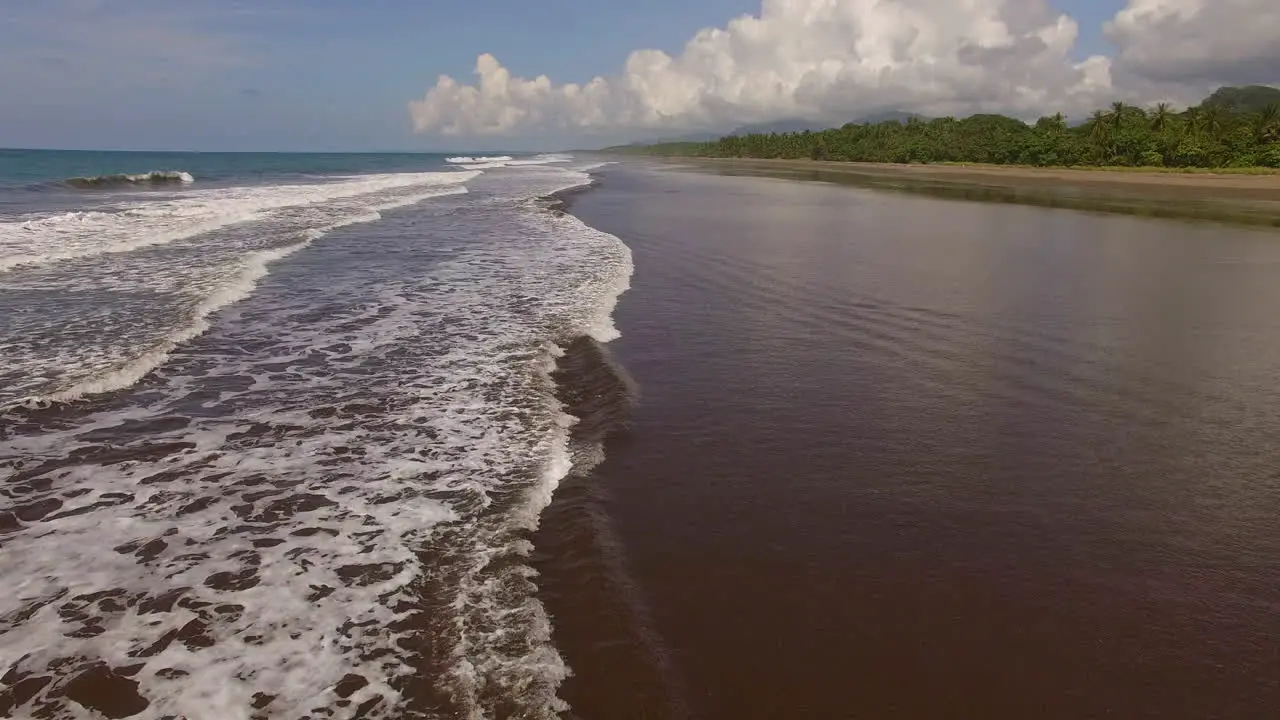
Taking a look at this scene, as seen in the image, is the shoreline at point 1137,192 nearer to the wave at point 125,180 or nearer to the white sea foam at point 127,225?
the white sea foam at point 127,225

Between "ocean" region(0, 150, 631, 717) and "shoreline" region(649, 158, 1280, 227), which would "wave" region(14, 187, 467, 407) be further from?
"shoreline" region(649, 158, 1280, 227)

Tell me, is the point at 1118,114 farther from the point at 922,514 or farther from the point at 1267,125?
the point at 922,514

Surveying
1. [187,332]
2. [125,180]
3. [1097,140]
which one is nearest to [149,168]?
[125,180]

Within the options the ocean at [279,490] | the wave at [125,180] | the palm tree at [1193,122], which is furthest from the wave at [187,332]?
the palm tree at [1193,122]

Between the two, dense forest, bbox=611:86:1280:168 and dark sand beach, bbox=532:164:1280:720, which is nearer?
dark sand beach, bbox=532:164:1280:720

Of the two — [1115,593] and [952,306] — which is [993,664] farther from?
[952,306]

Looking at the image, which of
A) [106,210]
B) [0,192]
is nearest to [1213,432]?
[106,210]

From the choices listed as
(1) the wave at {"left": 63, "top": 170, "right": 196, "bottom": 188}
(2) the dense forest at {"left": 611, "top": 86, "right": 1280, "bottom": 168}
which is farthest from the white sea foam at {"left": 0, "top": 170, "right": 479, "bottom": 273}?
(2) the dense forest at {"left": 611, "top": 86, "right": 1280, "bottom": 168}
